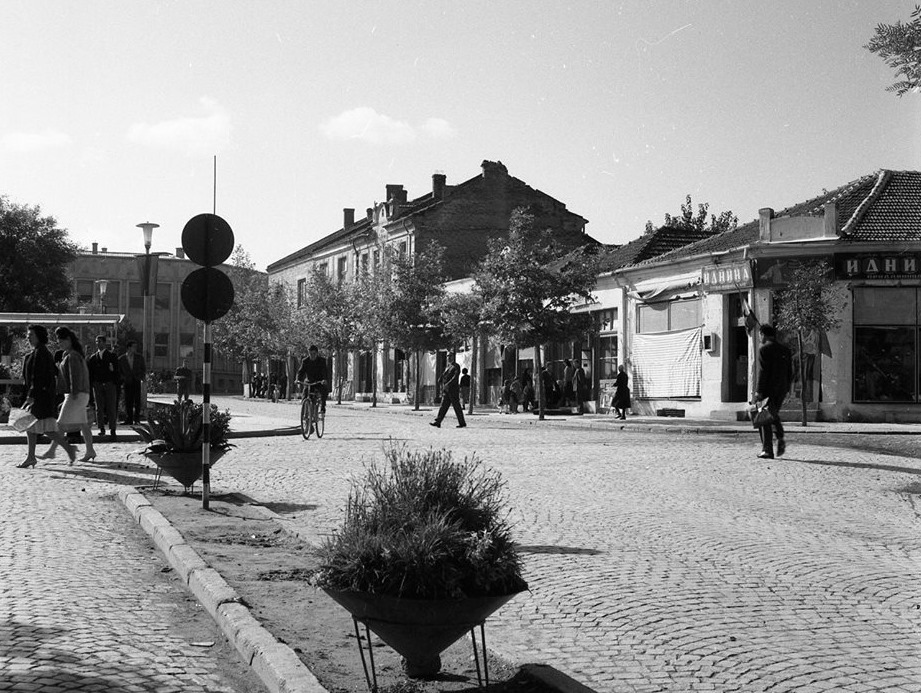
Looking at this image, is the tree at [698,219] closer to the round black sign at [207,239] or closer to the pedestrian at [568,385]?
the pedestrian at [568,385]

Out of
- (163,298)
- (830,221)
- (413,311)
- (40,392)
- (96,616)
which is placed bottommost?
(96,616)

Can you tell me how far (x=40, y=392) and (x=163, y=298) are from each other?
79067mm

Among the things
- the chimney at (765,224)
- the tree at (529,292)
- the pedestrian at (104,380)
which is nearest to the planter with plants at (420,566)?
the pedestrian at (104,380)

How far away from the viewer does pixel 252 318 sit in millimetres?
73062

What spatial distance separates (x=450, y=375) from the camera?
2614 centimetres

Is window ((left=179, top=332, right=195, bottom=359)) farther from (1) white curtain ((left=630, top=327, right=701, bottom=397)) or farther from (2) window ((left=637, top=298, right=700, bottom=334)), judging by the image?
(2) window ((left=637, top=298, right=700, bottom=334))

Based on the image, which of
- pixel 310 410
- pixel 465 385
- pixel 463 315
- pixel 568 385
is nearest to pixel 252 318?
pixel 465 385

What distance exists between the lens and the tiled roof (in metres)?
30.8

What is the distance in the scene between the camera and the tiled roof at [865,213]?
30.8 meters

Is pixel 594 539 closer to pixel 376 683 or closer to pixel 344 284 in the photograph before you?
pixel 376 683

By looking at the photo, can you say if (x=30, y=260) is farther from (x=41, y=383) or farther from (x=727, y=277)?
(x=41, y=383)

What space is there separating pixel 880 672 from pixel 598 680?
122cm

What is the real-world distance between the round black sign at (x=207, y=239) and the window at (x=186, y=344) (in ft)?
273

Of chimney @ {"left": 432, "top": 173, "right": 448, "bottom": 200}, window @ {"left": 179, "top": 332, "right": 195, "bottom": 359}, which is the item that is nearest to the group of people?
chimney @ {"left": 432, "top": 173, "right": 448, "bottom": 200}
